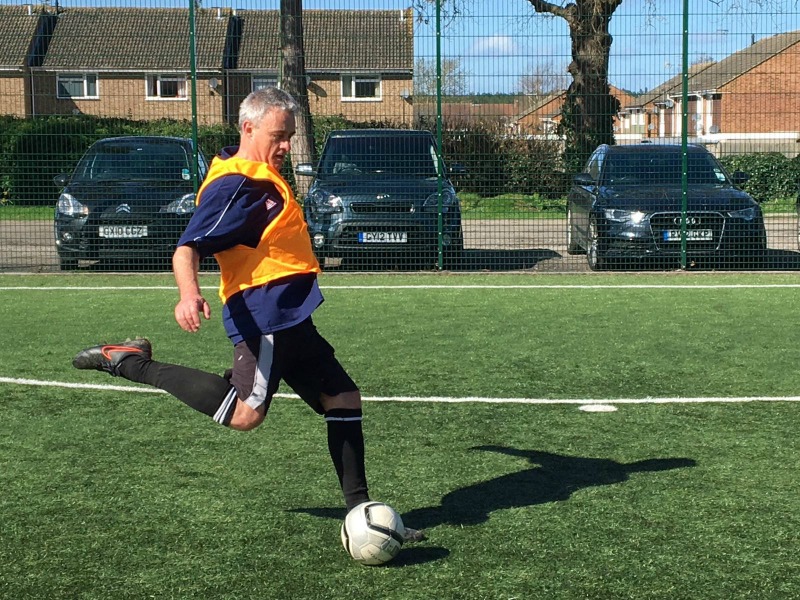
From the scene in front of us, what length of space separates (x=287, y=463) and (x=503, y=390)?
2228 mm

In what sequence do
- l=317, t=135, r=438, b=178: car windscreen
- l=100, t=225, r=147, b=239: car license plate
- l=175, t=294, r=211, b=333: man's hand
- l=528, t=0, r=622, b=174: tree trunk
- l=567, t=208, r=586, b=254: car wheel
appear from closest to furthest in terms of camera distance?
1. l=175, t=294, r=211, b=333: man's hand
2. l=528, t=0, r=622, b=174: tree trunk
3. l=317, t=135, r=438, b=178: car windscreen
4. l=100, t=225, r=147, b=239: car license plate
5. l=567, t=208, r=586, b=254: car wheel

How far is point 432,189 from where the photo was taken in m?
14.9

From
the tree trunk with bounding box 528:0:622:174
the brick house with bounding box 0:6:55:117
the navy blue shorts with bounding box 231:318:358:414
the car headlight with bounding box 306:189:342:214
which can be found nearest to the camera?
the navy blue shorts with bounding box 231:318:358:414

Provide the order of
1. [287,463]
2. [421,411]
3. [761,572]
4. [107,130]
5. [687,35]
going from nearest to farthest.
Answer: [761,572], [287,463], [421,411], [687,35], [107,130]

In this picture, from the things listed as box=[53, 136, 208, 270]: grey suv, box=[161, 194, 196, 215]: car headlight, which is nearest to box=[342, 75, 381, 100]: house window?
box=[53, 136, 208, 270]: grey suv

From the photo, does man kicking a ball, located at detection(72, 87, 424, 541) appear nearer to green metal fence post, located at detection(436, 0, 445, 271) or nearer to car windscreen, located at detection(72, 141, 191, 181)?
green metal fence post, located at detection(436, 0, 445, 271)

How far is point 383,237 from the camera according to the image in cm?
1472

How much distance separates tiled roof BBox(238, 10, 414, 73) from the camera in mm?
14945

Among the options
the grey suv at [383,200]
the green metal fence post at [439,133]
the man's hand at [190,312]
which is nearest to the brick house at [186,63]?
the green metal fence post at [439,133]

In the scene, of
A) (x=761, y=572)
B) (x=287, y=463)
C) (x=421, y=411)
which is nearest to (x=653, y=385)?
(x=421, y=411)

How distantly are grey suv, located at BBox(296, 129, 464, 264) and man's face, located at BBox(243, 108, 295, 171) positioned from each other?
9.81m

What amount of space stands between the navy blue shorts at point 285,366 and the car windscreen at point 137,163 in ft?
35.0

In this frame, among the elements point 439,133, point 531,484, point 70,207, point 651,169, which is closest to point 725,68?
point 651,169

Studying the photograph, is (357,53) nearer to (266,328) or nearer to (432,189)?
(432,189)
